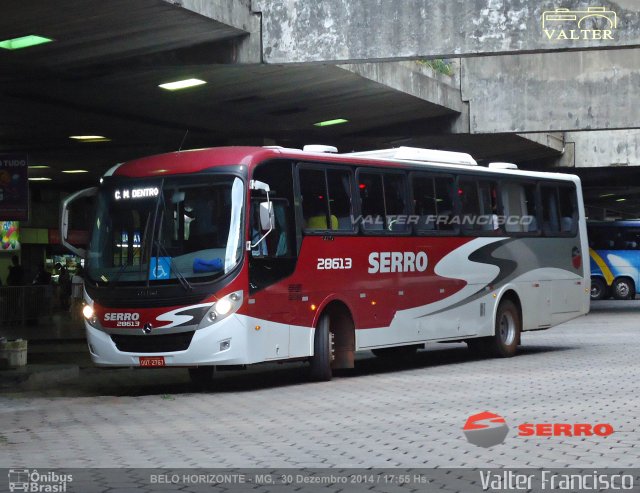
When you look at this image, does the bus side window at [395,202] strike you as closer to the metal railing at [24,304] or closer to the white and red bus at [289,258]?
the white and red bus at [289,258]

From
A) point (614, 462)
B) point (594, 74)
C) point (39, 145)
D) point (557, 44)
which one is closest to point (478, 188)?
point (557, 44)

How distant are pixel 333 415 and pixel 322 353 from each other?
4.24 m

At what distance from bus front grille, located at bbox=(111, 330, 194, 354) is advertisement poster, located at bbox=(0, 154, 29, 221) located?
9232 millimetres

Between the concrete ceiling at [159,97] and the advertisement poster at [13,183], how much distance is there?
124cm

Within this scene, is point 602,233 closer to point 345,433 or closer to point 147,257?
point 147,257

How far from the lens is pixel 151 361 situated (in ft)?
49.7

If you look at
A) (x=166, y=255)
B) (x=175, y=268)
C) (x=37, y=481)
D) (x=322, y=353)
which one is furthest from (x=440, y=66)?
(x=37, y=481)

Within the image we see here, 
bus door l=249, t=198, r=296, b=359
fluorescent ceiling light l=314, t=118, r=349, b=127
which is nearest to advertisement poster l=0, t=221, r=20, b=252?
fluorescent ceiling light l=314, t=118, r=349, b=127

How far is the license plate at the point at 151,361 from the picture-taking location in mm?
15070

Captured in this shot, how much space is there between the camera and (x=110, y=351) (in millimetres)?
15477

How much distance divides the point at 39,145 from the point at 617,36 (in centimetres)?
1914

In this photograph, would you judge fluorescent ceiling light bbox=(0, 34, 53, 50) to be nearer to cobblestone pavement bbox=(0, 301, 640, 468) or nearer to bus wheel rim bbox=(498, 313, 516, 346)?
cobblestone pavement bbox=(0, 301, 640, 468)

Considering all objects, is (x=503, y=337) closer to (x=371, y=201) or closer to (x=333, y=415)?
(x=371, y=201)

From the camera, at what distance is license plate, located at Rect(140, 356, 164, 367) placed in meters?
15.1
